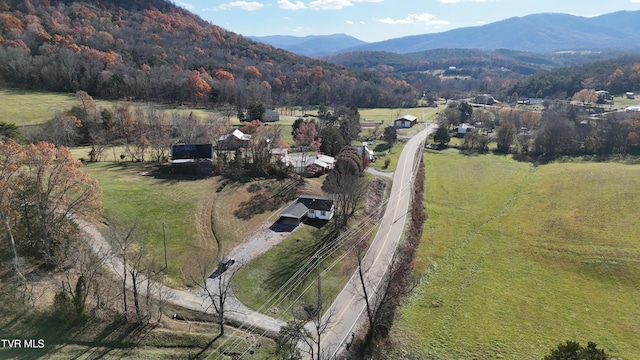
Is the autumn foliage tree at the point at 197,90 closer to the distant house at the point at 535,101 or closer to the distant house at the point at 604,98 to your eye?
the distant house at the point at 535,101

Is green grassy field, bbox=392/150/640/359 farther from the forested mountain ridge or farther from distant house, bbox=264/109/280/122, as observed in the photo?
the forested mountain ridge

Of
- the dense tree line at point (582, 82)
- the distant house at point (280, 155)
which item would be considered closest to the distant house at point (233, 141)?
the distant house at point (280, 155)

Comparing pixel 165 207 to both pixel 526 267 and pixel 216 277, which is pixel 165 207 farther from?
pixel 526 267

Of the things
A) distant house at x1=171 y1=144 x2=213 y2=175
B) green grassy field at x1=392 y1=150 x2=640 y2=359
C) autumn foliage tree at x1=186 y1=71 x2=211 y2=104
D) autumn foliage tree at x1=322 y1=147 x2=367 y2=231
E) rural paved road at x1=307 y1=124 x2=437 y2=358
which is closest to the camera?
rural paved road at x1=307 y1=124 x2=437 y2=358

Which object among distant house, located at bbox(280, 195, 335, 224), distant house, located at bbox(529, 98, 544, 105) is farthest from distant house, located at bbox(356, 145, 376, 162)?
distant house, located at bbox(529, 98, 544, 105)

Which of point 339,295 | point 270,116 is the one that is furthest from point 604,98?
point 339,295

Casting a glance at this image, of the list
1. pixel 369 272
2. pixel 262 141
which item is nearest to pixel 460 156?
pixel 262 141

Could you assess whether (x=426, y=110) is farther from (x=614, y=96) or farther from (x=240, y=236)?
(x=240, y=236)

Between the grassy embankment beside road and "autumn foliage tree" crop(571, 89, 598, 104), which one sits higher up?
"autumn foliage tree" crop(571, 89, 598, 104)
